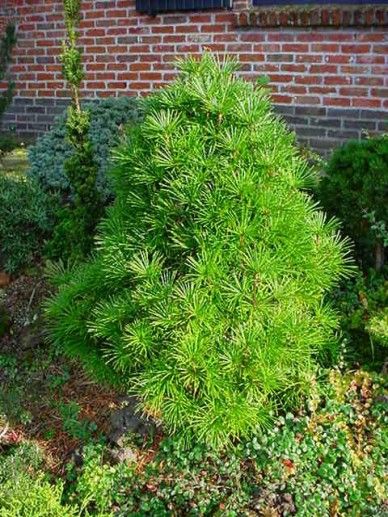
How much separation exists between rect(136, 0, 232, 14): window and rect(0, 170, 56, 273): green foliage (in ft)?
9.15

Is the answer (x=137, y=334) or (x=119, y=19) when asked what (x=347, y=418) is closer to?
(x=137, y=334)

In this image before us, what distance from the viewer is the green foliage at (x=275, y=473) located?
3.04 meters

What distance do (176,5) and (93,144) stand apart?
243cm

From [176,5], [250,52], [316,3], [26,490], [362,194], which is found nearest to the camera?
[26,490]

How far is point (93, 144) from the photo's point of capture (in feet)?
17.1

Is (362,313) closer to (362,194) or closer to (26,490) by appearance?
(362,194)

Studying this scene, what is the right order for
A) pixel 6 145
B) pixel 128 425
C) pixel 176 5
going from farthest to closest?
pixel 6 145, pixel 176 5, pixel 128 425

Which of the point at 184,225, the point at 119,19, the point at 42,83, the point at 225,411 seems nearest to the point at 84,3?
the point at 119,19

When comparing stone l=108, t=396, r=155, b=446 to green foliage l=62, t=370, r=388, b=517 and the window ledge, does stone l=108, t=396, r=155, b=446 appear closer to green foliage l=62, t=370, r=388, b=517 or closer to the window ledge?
green foliage l=62, t=370, r=388, b=517

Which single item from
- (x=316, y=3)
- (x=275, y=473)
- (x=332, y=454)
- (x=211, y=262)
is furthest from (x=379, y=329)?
(x=316, y=3)

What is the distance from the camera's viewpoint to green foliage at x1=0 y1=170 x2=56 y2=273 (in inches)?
195

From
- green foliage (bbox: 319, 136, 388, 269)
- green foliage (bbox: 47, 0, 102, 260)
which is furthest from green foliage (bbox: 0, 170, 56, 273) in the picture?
green foliage (bbox: 319, 136, 388, 269)

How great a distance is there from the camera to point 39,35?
8102mm

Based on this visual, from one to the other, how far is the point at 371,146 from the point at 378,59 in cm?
263
